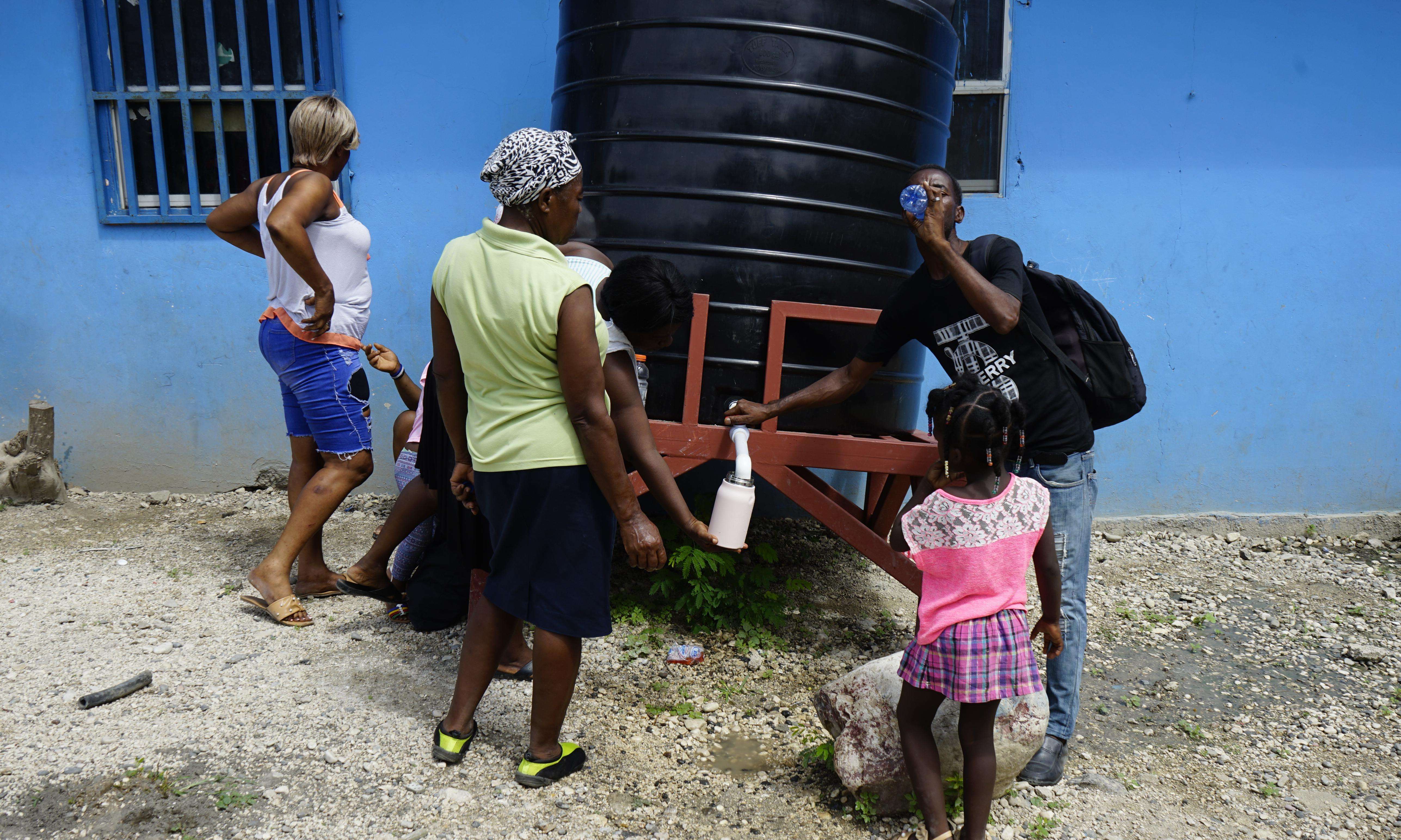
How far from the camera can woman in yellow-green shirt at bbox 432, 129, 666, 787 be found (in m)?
1.90

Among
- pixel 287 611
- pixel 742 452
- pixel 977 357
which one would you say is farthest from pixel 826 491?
pixel 287 611

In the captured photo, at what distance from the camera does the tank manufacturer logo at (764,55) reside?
2.66 m

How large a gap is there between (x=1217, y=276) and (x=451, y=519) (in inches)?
144

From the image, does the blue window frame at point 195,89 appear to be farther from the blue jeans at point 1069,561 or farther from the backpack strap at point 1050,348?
the blue jeans at point 1069,561

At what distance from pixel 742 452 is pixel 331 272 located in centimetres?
154

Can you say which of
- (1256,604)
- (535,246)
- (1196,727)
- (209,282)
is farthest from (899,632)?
(209,282)

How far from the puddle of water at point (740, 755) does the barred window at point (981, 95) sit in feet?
9.25

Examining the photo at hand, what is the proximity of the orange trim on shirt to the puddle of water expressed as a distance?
1.74 meters

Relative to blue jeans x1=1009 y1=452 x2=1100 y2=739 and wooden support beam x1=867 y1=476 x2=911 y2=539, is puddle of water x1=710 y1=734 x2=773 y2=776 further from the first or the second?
wooden support beam x1=867 y1=476 x2=911 y2=539

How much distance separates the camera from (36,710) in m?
2.39

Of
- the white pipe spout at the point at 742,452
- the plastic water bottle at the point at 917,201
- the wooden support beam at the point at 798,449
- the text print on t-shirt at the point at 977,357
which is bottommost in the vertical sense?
the wooden support beam at the point at 798,449

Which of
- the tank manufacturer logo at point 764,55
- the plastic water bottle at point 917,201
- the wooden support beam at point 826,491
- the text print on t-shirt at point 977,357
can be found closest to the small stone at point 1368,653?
the wooden support beam at point 826,491

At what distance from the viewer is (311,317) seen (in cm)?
288

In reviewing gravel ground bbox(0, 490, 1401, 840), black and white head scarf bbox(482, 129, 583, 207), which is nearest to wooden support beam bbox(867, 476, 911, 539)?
gravel ground bbox(0, 490, 1401, 840)
